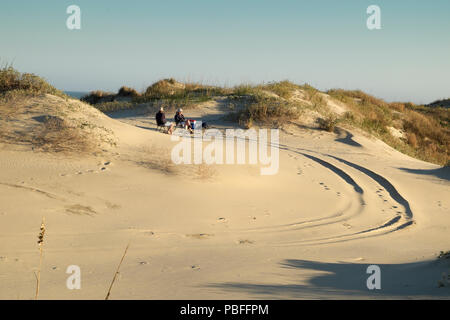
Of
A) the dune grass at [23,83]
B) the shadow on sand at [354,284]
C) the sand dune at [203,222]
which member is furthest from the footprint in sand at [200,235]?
the dune grass at [23,83]

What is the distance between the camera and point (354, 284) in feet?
14.3

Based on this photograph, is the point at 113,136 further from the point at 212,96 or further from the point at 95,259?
the point at 212,96

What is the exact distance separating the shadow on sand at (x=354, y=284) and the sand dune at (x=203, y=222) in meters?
0.02

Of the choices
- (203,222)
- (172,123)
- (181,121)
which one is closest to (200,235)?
(203,222)

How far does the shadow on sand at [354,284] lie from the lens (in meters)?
3.94

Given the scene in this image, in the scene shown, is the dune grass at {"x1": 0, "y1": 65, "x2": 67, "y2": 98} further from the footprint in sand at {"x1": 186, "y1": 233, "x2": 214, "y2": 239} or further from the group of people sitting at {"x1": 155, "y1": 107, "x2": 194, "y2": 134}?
the footprint in sand at {"x1": 186, "y1": 233, "x2": 214, "y2": 239}

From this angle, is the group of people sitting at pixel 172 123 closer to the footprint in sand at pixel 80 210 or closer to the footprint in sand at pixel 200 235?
the footprint in sand at pixel 80 210

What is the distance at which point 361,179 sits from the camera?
36.8 feet

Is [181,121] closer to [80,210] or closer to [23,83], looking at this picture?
[23,83]

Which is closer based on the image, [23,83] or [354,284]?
[354,284]

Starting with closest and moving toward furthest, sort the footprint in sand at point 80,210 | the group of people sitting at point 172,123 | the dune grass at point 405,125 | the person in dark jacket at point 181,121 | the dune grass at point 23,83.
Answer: the footprint in sand at point 80,210, the dune grass at point 23,83, the group of people sitting at point 172,123, the person in dark jacket at point 181,121, the dune grass at point 405,125

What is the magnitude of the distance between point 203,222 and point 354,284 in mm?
3275
